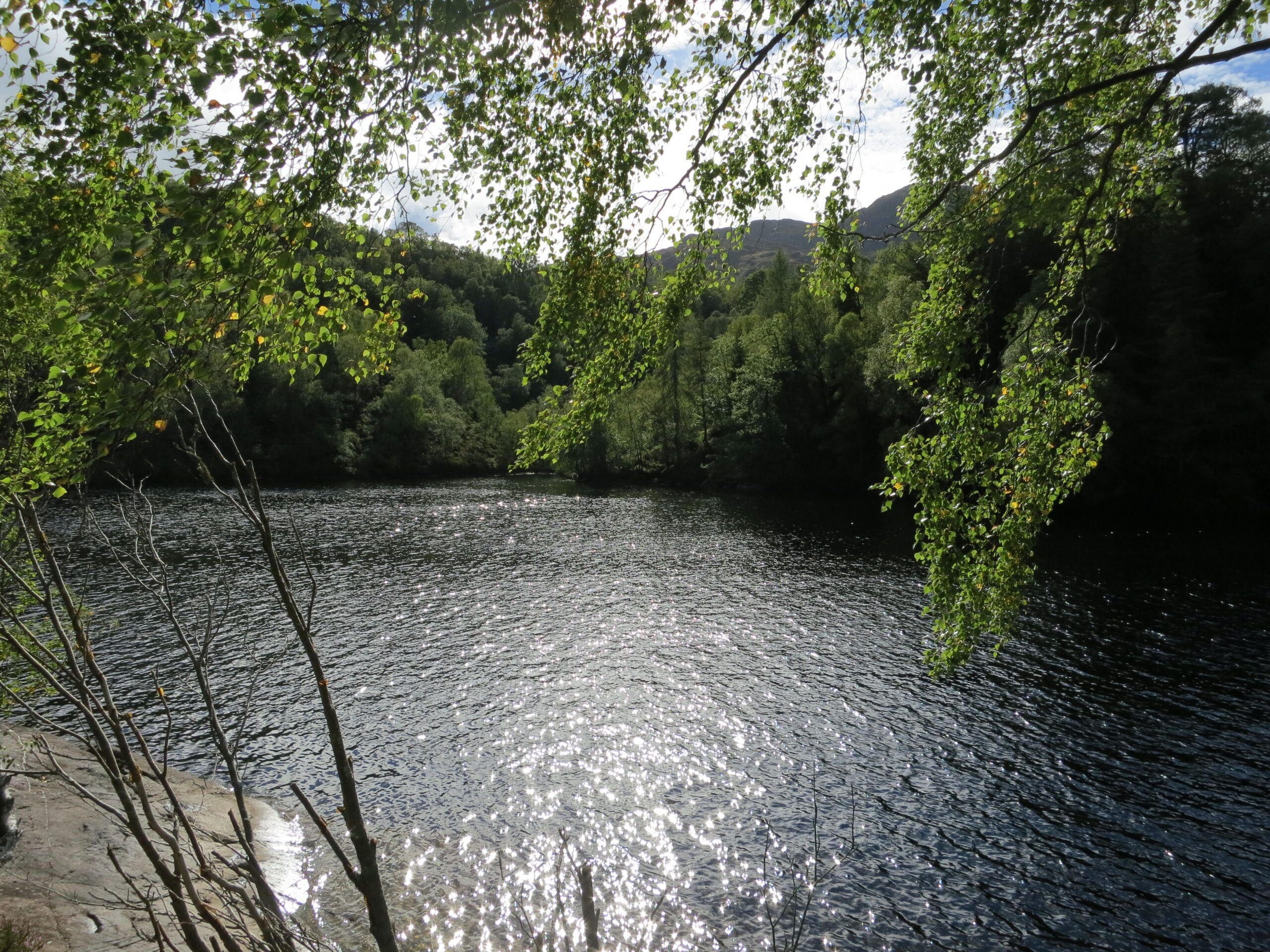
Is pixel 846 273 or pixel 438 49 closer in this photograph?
pixel 438 49

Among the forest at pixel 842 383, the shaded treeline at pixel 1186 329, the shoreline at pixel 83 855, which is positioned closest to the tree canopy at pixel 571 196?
the forest at pixel 842 383

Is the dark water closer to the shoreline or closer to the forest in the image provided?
the shoreline

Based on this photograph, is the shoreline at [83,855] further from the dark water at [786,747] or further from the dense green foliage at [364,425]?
the dense green foliage at [364,425]

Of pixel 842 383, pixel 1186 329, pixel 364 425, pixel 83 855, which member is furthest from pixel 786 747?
pixel 364 425

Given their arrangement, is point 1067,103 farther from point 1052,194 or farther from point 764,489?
point 764,489

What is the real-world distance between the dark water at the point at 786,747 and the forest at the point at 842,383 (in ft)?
26.3

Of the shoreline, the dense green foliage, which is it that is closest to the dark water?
the shoreline

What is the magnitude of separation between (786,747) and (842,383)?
151 ft

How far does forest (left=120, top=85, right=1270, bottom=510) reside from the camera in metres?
40.0

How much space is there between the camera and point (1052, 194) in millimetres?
7371

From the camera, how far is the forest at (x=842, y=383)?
4003 centimetres

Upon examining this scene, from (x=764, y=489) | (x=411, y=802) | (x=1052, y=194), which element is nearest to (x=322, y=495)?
(x=764, y=489)

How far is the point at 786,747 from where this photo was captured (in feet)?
55.4

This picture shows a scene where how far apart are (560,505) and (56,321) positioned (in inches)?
2169
